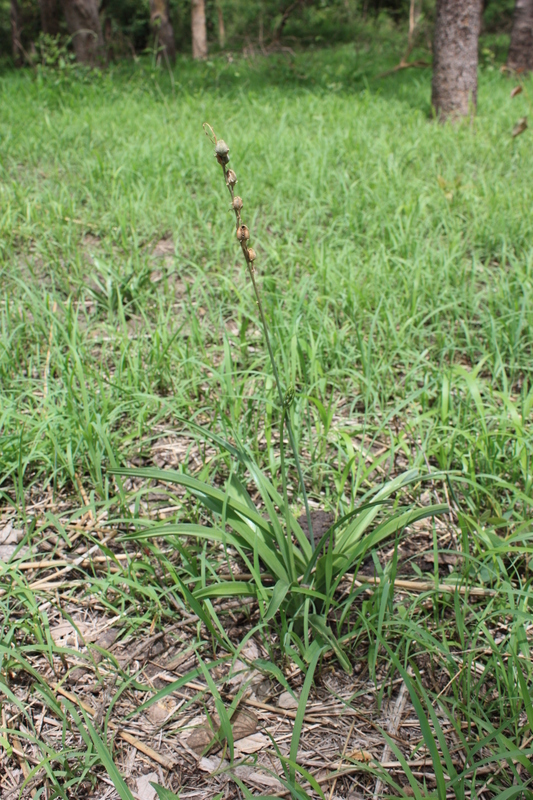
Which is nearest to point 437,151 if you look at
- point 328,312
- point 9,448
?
point 328,312

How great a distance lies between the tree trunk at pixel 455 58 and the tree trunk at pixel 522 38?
312 centimetres

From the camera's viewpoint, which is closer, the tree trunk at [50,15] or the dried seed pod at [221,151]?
the dried seed pod at [221,151]

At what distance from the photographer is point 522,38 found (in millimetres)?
6992

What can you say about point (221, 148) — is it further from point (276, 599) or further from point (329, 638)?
point (329, 638)

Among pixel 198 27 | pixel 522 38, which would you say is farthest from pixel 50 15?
pixel 522 38

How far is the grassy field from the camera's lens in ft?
3.85

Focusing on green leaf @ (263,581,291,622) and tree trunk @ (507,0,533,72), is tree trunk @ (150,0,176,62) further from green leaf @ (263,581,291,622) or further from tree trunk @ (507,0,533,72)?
green leaf @ (263,581,291,622)

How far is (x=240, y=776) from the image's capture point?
1.13 m

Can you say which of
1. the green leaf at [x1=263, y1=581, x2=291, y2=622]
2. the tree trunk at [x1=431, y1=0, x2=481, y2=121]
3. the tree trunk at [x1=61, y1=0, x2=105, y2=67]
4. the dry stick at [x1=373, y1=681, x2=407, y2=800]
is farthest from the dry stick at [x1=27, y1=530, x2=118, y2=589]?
the tree trunk at [x1=61, y1=0, x2=105, y2=67]

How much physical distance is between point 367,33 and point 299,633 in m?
14.5

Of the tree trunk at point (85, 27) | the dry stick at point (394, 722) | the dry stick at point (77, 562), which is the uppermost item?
the tree trunk at point (85, 27)

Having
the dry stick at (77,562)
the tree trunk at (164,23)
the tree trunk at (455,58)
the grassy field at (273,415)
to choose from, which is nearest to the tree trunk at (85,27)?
the tree trunk at (164,23)

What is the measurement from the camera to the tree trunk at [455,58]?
4.41m

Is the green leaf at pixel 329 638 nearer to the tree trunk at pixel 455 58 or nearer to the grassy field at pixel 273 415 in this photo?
the grassy field at pixel 273 415
